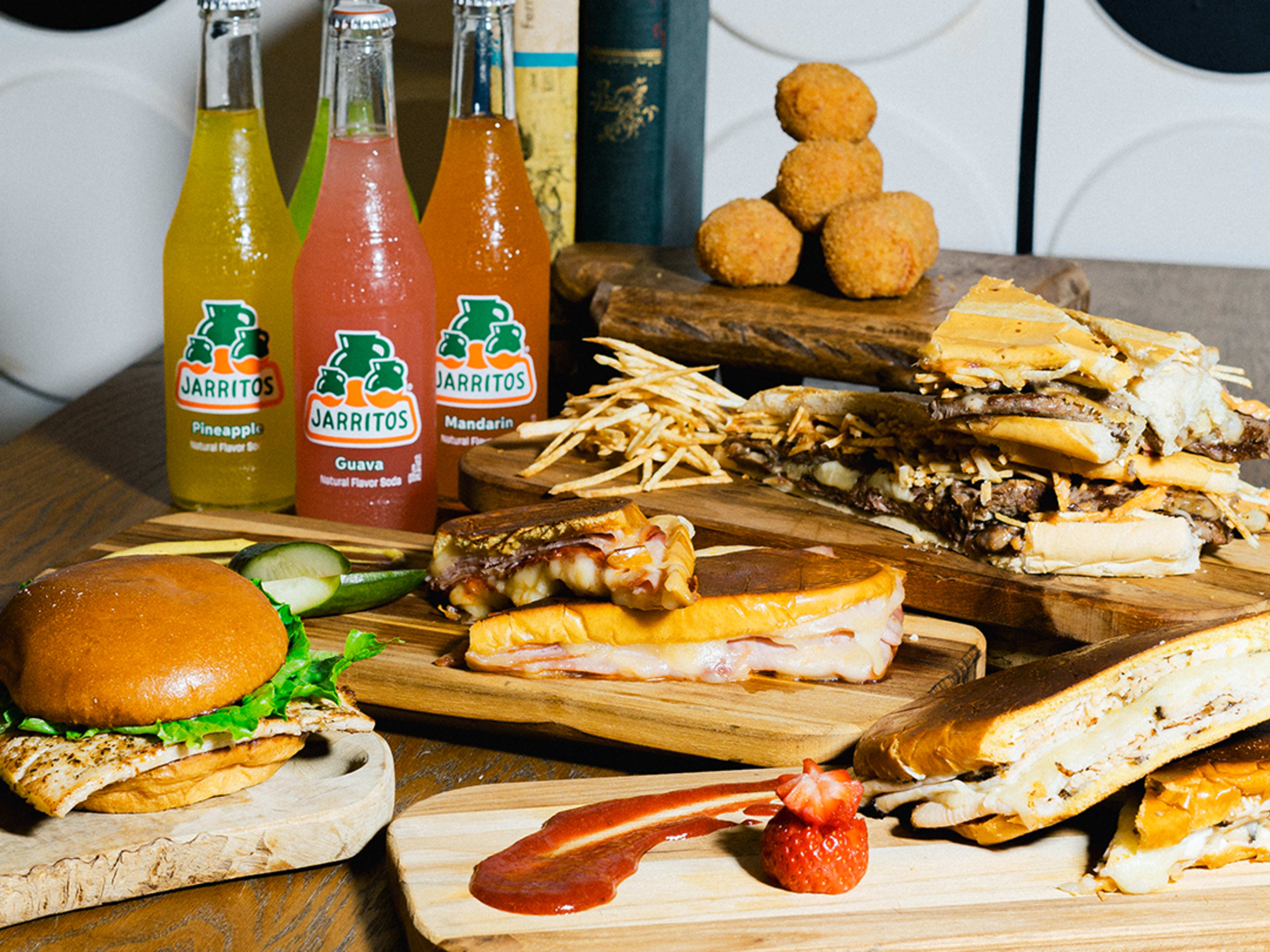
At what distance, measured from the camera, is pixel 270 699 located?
1.19m

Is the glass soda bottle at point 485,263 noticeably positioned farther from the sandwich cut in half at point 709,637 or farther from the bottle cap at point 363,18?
the sandwich cut in half at point 709,637

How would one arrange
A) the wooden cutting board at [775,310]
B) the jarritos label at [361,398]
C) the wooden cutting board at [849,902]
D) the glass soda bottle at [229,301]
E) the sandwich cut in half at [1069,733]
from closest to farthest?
the wooden cutting board at [849,902] → the sandwich cut in half at [1069,733] → the jarritos label at [361,398] → the glass soda bottle at [229,301] → the wooden cutting board at [775,310]

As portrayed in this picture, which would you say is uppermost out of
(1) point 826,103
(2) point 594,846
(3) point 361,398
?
(1) point 826,103

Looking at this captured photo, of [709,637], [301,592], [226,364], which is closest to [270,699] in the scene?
[301,592]

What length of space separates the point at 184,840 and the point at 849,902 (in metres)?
0.53

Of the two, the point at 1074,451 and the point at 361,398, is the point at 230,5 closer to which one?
the point at 361,398

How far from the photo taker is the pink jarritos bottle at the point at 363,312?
5.39 feet

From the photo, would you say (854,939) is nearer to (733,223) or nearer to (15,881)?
(15,881)

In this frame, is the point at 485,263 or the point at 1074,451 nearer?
the point at 1074,451

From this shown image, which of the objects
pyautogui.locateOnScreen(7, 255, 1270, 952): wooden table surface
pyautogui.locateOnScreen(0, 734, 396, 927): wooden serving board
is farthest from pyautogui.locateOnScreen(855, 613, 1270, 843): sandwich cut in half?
pyautogui.locateOnScreen(0, 734, 396, 927): wooden serving board

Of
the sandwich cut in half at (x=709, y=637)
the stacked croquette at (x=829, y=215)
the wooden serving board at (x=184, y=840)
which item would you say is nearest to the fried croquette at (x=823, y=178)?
the stacked croquette at (x=829, y=215)

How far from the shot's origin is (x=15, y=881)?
3.37ft

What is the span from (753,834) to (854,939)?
0.18 meters

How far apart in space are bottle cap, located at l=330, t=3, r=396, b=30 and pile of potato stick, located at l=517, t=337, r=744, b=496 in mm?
525
